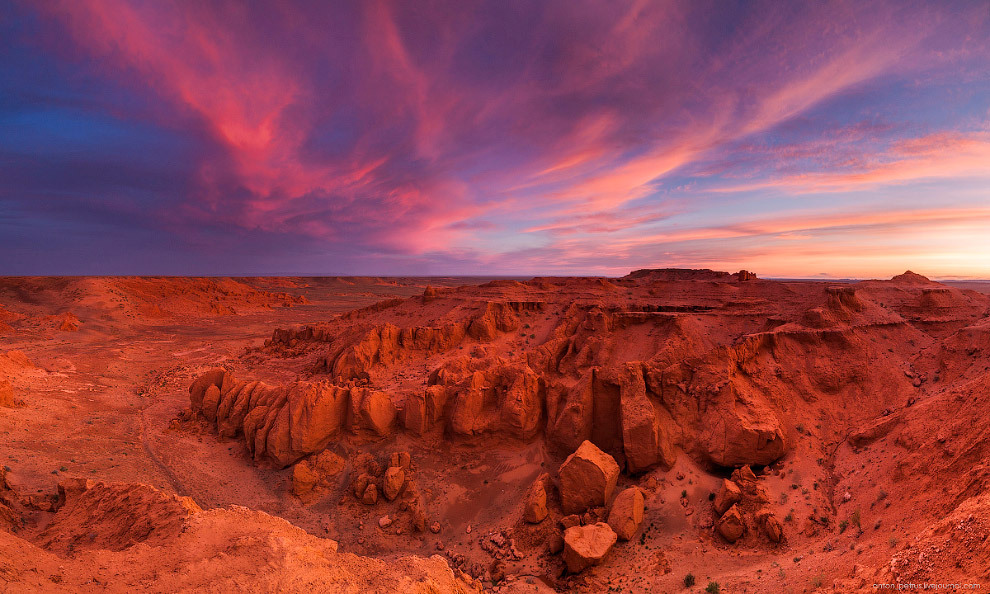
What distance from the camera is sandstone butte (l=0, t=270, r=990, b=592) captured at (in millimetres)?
7758

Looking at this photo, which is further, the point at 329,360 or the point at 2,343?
the point at 2,343

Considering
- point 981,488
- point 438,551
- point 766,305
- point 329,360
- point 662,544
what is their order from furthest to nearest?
1. point 329,360
2. point 766,305
3. point 438,551
4. point 662,544
5. point 981,488

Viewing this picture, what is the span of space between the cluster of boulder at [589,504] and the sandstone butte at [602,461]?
2.9 inches

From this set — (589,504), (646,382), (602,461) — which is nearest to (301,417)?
(589,504)

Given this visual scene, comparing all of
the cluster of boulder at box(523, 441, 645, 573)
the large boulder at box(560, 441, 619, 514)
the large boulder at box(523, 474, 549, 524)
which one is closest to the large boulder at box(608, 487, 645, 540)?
the cluster of boulder at box(523, 441, 645, 573)

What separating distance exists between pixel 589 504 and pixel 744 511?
4.90m

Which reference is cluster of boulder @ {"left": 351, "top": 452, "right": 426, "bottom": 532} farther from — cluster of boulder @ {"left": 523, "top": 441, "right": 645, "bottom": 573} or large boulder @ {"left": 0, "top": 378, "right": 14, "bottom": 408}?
large boulder @ {"left": 0, "top": 378, "right": 14, "bottom": 408}

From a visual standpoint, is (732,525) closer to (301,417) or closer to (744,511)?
(744,511)

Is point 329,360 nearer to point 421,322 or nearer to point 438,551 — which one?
point 421,322

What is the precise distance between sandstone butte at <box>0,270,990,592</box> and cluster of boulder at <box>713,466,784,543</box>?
84mm

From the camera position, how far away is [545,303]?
28.0 m

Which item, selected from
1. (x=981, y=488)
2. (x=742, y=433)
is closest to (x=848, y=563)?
(x=981, y=488)

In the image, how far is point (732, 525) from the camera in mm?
12305

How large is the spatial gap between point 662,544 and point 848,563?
5176 mm
